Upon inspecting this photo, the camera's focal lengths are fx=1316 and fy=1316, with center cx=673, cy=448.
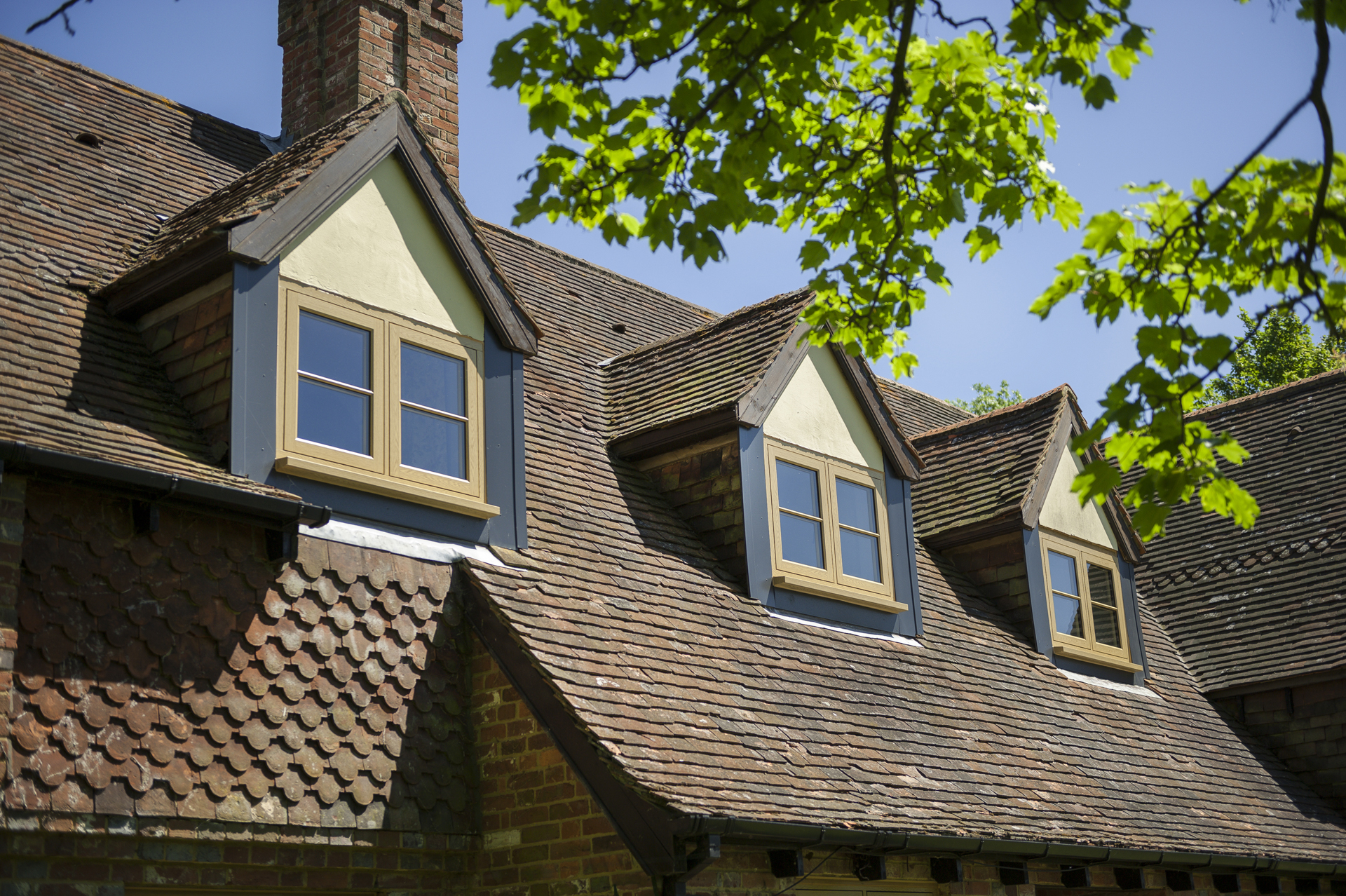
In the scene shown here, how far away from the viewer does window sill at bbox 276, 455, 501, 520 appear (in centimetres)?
791

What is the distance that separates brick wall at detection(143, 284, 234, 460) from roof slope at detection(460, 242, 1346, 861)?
202 centimetres

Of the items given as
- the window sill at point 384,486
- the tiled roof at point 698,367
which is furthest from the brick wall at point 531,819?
the tiled roof at point 698,367

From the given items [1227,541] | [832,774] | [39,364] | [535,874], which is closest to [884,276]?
[832,774]

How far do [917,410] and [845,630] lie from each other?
772 centimetres

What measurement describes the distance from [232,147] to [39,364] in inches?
185

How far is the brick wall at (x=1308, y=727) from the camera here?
1482cm

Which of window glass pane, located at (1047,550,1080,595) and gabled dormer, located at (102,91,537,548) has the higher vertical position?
gabled dormer, located at (102,91,537,548)

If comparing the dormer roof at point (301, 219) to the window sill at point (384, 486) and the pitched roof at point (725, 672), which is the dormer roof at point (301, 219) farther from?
the window sill at point (384, 486)

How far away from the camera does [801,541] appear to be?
37.0 ft

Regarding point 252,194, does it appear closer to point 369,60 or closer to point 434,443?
point 434,443

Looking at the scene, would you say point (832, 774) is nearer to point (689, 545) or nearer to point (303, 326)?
point (689, 545)

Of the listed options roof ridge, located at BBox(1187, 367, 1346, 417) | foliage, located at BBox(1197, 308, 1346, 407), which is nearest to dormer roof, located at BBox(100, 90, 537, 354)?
roof ridge, located at BBox(1187, 367, 1346, 417)

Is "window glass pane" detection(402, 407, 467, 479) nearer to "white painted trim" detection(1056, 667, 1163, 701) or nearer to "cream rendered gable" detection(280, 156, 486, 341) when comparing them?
"cream rendered gable" detection(280, 156, 486, 341)

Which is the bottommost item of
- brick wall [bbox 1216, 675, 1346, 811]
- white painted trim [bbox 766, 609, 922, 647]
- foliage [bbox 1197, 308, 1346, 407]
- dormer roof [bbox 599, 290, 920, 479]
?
brick wall [bbox 1216, 675, 1346, 811]
